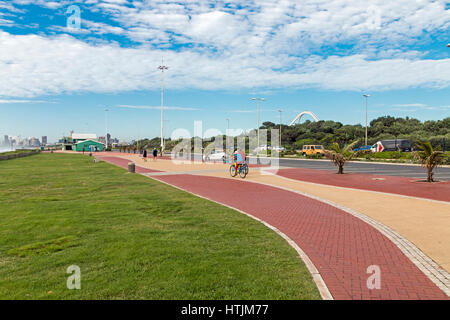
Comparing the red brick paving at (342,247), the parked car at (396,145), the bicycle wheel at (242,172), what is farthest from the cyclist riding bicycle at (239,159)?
the parked car at (396,145)

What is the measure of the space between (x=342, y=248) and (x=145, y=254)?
365 cm

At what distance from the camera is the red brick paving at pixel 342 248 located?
438cm

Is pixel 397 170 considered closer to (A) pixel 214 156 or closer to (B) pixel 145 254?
(A) pixel 214 156

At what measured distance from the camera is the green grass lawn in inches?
167

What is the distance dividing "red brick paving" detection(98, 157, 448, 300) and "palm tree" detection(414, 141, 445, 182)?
876 centimetres

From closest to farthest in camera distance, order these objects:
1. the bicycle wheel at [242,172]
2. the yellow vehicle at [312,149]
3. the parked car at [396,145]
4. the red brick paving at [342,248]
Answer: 1. the red brick paving at [342,248]
2. the bicycle wheel at [242,172]
3. the parked car at [396,145]
4. the yellow vehicle at [312,149]

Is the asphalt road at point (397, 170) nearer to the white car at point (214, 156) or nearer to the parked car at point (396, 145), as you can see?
the white car at point (214, 156)

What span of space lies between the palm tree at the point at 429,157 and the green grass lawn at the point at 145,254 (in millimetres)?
12359

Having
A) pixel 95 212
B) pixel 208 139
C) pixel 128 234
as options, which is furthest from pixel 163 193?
pixel 208 139

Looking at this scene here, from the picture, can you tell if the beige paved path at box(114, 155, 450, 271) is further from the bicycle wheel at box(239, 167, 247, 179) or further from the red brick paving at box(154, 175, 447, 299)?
the bicycle wheel at box(239, 167, 247, 179)

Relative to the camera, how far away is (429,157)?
53.0ft

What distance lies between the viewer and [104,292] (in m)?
4.14

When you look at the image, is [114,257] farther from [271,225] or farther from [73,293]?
[271,225]

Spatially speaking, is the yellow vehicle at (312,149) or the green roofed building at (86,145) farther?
the green roofed building at (86,145)
